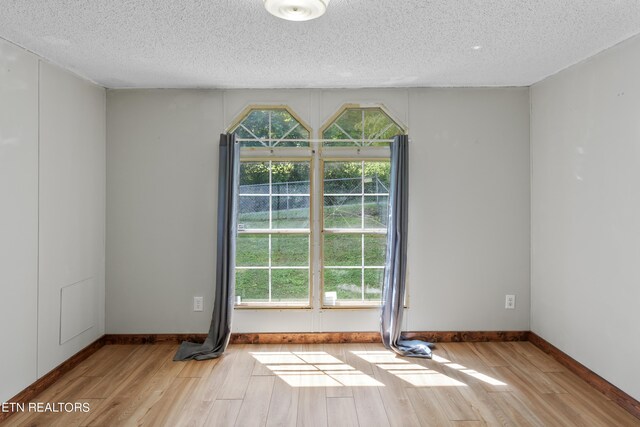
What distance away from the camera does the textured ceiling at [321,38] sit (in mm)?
2256

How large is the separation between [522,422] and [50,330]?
3.29 m

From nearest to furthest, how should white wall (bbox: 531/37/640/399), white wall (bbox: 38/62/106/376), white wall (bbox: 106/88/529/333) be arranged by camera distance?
white wall (bbox: 531/37/640/399), white wall (bbox: 38/62/106/376), white wall (bbox: 106/88/529/333)

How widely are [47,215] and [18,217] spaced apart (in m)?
0.30

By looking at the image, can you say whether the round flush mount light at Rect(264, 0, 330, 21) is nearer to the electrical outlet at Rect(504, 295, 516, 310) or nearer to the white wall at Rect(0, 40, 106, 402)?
the white wall at Rect(0, 40, 106, 402)

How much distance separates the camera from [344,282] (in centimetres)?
396

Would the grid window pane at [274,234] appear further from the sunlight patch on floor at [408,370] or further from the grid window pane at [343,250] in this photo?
the sunlight patch on floor at [408,370]

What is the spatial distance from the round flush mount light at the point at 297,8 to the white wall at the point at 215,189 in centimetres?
163

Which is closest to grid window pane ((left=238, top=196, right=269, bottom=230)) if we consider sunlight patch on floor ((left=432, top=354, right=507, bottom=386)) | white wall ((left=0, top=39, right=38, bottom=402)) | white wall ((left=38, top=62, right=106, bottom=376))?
white wall ((left=38, top=62, right=106, bottom=376))

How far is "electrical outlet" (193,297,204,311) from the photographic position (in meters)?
3.87

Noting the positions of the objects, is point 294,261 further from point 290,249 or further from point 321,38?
point 321,38

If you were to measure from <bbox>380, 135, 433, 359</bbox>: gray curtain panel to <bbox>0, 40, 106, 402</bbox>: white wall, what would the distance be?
8.54 ft

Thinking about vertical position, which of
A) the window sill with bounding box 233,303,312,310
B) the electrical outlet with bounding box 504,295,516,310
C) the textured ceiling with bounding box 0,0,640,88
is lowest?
the window sill with bounding box 233,303,312,310

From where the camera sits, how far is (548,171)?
3600 millimetres

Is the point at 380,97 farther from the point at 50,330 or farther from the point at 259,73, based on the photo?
the point at 50,330
